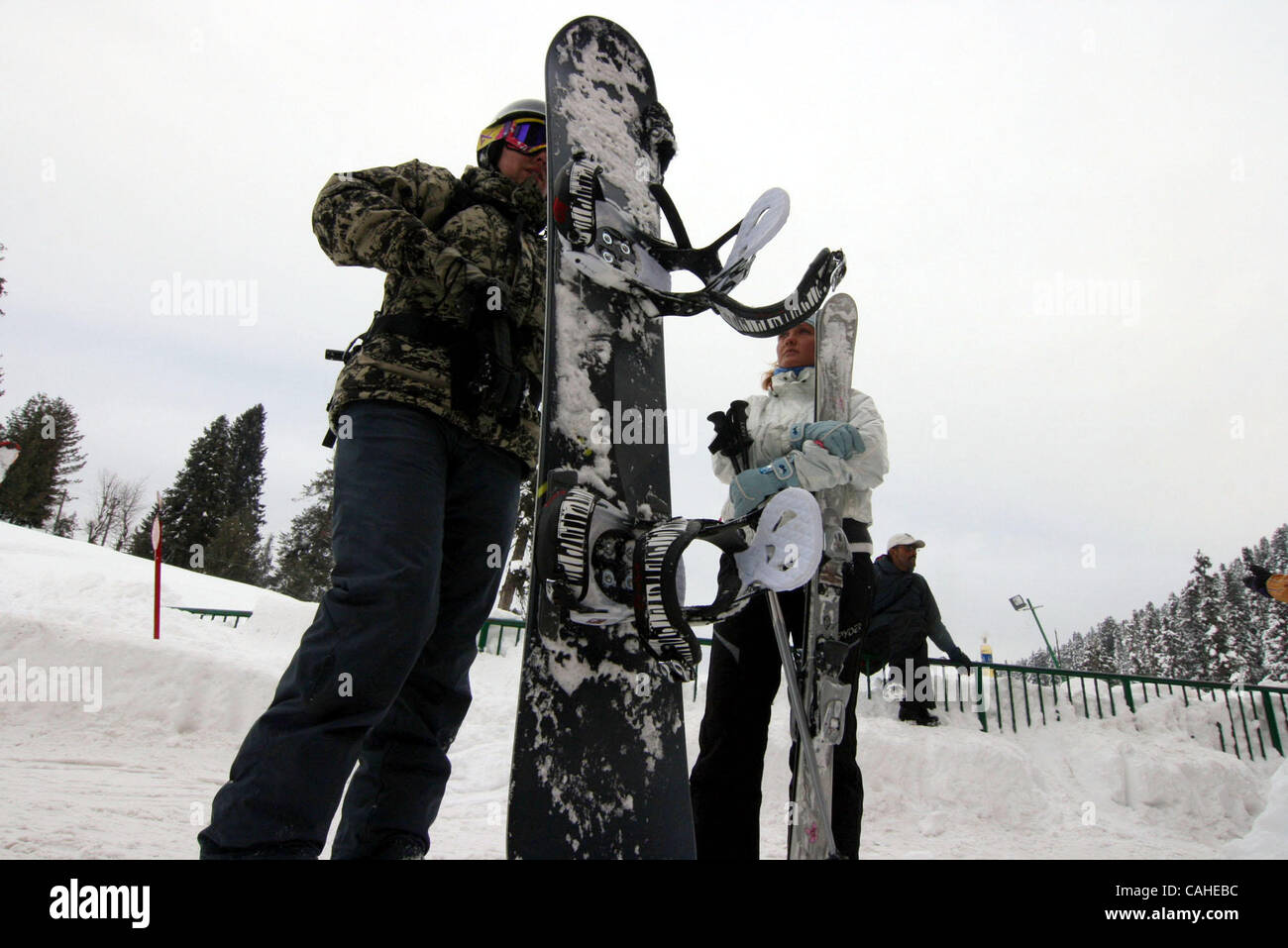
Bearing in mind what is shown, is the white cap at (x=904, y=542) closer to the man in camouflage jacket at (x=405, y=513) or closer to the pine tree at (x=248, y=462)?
Result: the man in camouflage jacket at (x=405, y=513)

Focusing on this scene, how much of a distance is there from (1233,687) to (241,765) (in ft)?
31.0

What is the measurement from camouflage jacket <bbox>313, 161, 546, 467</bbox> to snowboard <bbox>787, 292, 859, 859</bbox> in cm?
100

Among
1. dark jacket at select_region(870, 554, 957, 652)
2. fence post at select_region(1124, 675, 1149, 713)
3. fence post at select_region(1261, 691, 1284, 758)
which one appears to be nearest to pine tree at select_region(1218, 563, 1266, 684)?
fence post at select_region(1261, 691, 1284, 758)

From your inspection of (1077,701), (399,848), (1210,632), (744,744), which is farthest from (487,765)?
(1210,632)

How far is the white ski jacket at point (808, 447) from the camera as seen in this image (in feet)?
8.20

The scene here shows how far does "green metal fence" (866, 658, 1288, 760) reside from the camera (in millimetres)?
7140

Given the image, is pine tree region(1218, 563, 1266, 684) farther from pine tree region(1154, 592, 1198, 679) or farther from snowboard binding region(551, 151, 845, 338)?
snowboard binding region(551, 151, 845, 338)

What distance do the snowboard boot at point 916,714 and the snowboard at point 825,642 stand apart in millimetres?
4730

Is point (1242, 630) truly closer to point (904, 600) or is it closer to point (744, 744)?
point (904, 600)

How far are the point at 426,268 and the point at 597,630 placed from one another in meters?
0.91

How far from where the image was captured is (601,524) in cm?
138
